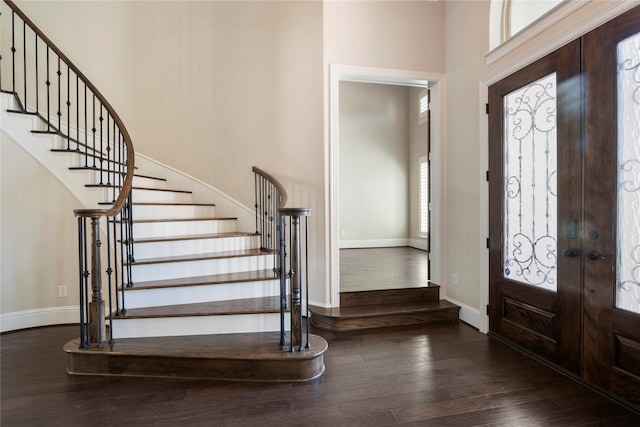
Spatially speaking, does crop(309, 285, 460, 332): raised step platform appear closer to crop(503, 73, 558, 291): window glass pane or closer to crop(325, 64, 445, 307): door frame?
crop(325, 64, 445, 307): door frame

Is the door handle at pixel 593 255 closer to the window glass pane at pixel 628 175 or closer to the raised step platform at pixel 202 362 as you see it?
the window glass pane at pixel 628 175

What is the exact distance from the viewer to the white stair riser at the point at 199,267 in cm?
283

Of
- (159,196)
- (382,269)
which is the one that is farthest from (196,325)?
(382,269)

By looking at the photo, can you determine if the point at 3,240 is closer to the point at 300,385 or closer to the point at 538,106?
the point at 300,385

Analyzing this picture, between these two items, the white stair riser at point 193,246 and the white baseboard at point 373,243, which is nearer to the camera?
the white stair riser at point 193,246

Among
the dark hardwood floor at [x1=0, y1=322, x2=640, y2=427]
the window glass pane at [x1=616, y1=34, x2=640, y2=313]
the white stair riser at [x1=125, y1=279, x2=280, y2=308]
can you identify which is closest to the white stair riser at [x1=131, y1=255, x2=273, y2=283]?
the white stair riser at [x1=125, y1=279, x2=280, y2=308]

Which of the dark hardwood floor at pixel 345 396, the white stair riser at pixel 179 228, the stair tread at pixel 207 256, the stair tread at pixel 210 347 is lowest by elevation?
the dark hardwood floor at pixel 345 396

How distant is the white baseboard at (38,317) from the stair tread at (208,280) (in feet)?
3.87

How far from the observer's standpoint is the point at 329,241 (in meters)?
3.45

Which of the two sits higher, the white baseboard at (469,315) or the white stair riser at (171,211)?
the white stair riser at (171,211)

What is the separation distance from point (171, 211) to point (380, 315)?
263 cm

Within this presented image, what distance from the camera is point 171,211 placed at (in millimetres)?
3598

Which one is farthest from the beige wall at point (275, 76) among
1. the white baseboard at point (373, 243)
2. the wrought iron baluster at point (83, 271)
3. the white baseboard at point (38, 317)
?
the white baseboard at point (373, 243)

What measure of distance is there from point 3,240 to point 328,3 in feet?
13.6
